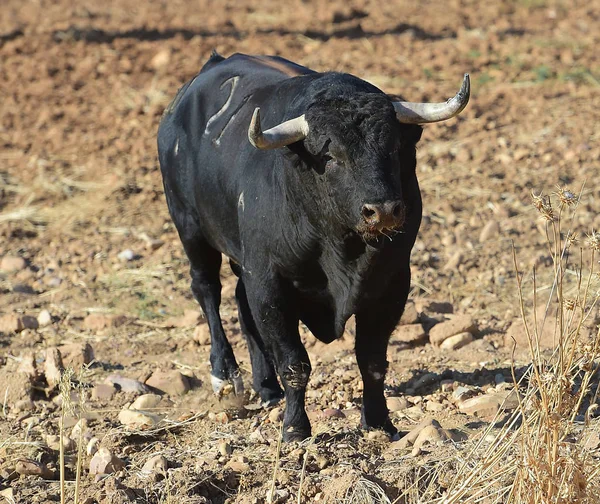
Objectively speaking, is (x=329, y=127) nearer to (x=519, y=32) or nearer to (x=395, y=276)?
(x=395, y=276)

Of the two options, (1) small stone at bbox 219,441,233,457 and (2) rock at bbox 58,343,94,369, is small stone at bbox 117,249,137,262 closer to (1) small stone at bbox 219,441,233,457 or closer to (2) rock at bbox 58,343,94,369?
→ (2) rock at bbox 58,343,94,369

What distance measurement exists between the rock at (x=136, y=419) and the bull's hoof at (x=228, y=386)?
0.48 m

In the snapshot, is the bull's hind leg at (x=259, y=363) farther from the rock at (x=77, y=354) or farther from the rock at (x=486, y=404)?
the rock at (x=486, y=404)

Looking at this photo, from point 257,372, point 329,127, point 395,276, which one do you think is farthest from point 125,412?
point 329,127

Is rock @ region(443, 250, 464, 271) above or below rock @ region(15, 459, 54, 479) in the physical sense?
above

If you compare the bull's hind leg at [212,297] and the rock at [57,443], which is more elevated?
the bull's hind leg at [212,297]

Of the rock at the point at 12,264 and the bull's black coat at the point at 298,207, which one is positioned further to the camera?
the rock at the point at 12,264

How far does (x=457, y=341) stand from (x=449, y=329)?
112 mm

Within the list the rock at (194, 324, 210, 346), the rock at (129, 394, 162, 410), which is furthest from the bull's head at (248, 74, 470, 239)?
the rock at (194, 324, 210, 346)

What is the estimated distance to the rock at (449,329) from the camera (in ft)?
23.6

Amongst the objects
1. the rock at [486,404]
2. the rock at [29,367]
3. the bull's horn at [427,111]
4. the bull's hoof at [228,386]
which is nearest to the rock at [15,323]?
the rock at [29,367]

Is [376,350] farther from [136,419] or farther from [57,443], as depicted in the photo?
[57,443]

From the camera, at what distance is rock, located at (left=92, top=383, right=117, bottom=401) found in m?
6.64

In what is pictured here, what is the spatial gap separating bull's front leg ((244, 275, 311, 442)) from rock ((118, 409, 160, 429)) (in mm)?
815
